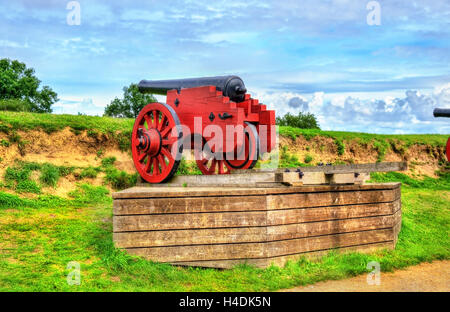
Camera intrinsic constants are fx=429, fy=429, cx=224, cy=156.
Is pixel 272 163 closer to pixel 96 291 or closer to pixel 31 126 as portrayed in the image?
pixel 31 126

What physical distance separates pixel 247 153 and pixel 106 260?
161 inches

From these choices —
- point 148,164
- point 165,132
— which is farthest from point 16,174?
point 165,132

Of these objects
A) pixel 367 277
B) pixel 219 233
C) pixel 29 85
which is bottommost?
pixel 367 277

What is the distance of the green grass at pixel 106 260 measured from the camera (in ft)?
17.1

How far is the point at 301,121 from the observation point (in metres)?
30.5

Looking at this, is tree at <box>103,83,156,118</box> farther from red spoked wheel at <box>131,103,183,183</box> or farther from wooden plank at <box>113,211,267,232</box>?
wooden plank at <box>113,211,267,232</box>

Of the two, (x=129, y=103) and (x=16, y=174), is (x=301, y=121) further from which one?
(x=16, y=174)

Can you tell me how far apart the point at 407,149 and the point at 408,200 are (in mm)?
8280

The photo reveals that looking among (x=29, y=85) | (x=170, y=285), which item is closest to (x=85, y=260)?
(x=170, y=285)

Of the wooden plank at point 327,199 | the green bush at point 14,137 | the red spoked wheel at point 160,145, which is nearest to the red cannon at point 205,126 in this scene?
→ the red spoked wheel at point 160,145

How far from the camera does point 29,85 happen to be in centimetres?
2802

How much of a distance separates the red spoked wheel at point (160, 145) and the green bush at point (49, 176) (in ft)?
8.72

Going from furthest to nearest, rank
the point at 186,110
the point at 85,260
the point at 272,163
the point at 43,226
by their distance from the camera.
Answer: the point at 272,163 < the point at 186,110 < the point at 43,226 < the point at 85,260

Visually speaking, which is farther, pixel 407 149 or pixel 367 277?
pixel 407 149
